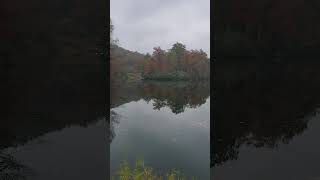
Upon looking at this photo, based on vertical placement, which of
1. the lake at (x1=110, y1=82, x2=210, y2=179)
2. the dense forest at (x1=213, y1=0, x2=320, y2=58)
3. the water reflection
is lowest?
the lake at (x1=110, y1=82, x2=210, y2=179)

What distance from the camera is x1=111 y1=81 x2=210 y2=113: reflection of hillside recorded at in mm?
12406

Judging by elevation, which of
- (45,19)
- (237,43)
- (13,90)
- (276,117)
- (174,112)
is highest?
(45,19)

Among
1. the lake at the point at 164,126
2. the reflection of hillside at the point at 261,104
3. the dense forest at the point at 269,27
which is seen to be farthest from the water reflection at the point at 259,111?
the lake at the point at 164,126

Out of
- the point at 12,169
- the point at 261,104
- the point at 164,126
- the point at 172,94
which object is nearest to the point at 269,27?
the point at 261,104

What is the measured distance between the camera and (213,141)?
3400mm

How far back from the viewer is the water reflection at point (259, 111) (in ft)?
11.1

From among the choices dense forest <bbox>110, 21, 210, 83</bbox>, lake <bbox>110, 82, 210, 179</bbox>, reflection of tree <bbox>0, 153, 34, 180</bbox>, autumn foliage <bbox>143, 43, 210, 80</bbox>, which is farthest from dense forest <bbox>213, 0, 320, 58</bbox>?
autumn foliage <bbox>143, 43, 210, 80</bbox>

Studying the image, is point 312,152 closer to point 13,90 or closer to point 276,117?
point 276,117

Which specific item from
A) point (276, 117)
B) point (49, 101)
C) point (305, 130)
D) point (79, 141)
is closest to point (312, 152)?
point (305, 130)

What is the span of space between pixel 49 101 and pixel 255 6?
7.54 ft

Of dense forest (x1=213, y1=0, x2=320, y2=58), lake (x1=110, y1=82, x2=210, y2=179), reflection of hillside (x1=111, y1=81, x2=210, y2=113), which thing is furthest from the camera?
reflection of hillside (x1=111, y1=81, x2=210, y2=113)

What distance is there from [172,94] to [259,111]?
10.1 metres

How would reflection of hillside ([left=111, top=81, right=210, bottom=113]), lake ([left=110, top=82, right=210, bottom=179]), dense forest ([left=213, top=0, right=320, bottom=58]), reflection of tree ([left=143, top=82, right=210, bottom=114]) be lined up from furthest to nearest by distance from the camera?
reflection of tree ([left=143, top=82, right=210, bottom=114]) < reflection of hillside ([left=111, top=81, right=210, bottom=113]) < lake ([left=110, top=82, right=210, bottom=179]) < dense forest ([left=213, top=0, right=320, bottom=58])

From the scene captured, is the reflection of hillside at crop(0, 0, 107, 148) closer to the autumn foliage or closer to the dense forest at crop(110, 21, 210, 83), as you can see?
the dense forest at crop(110, 21, 210, 83)
